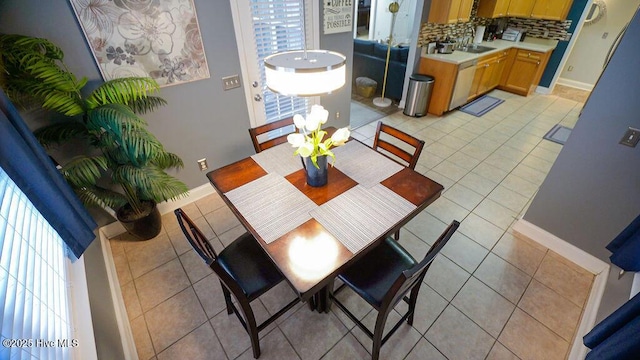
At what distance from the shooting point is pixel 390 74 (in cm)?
462

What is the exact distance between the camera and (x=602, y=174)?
1809 millimetres

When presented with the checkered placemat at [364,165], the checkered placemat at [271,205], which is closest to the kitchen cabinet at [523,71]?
the checkered placemat at [364,165]

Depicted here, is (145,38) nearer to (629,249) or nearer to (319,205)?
(319,205)

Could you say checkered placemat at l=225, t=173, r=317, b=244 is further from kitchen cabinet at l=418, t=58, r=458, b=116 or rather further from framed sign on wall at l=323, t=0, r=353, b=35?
kitchen cabinet at l=418, t=58, r=458, b=116

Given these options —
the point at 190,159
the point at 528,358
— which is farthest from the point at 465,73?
the point at 190,159

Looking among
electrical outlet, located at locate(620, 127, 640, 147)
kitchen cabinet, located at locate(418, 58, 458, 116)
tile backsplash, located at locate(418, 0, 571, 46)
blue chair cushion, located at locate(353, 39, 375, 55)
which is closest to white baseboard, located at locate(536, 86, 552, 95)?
tile backsplash, located at locate(418, 0, 571, 46)

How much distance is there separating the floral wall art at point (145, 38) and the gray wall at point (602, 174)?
112 inches

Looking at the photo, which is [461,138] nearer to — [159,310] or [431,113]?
[431,113]

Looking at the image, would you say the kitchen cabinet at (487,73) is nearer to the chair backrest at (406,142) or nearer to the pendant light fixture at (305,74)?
the chair backrest at (406,142)

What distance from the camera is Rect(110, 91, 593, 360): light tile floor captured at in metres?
1.62

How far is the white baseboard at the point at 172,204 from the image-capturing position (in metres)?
2.29

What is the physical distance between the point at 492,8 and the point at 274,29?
13.2 ft

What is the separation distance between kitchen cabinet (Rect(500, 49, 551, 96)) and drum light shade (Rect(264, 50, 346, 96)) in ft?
16.6

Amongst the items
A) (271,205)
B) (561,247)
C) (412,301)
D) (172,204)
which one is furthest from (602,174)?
(172,204)
